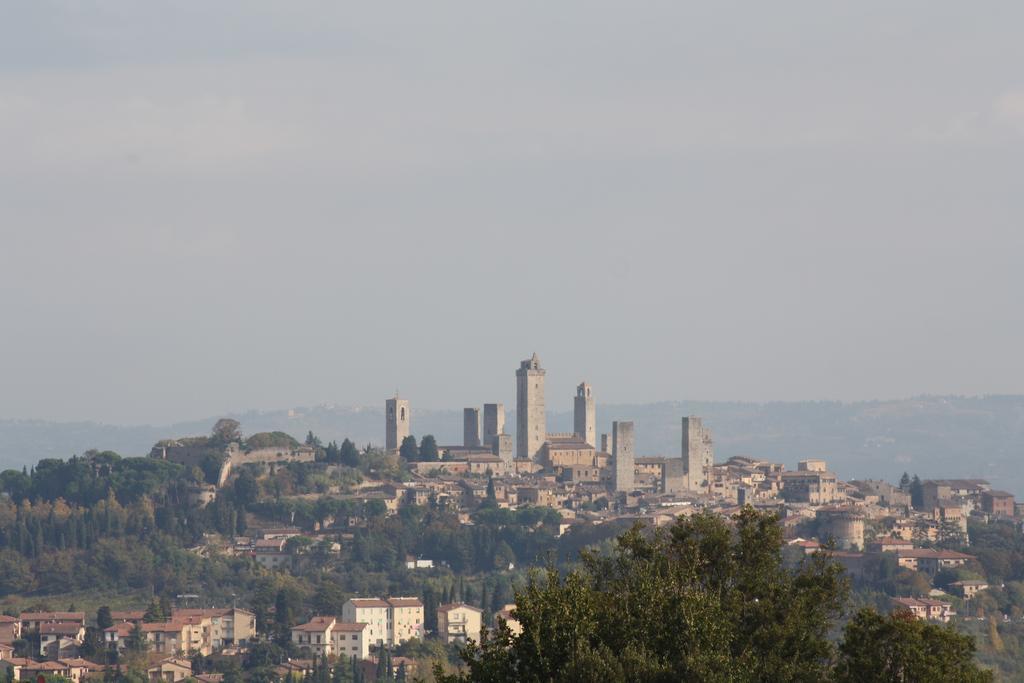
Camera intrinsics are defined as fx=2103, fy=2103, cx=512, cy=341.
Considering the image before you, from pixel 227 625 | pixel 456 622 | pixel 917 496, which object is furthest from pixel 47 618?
pixel 917 496

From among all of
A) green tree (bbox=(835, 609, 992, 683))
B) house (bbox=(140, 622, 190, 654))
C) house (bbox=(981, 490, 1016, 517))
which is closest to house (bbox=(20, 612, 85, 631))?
house (bbox=(140, 622, 190, 654))

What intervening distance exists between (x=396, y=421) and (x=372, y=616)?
156ft

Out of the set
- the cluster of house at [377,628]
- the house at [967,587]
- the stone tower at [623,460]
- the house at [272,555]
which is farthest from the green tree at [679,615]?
the stone tower at [623,460]

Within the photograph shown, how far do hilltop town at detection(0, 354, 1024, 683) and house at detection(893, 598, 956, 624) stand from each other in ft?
0.55

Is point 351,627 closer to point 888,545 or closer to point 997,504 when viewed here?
point 888,545

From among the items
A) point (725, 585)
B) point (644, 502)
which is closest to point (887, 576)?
point (644, 502)

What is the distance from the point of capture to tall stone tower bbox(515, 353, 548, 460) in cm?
13150

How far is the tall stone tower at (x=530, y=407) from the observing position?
132 meters

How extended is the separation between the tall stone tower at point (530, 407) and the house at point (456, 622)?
42.9 m

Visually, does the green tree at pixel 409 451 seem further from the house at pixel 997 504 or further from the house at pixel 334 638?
the house at pixel 334 638

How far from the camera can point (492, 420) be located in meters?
134

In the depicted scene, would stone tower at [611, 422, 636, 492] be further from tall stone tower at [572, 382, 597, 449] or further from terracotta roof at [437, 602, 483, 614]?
terracotta roof at [437, 602, 483, 614]

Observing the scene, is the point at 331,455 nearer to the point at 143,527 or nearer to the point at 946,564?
the point at 143,527

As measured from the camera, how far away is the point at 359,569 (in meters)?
109
